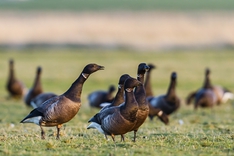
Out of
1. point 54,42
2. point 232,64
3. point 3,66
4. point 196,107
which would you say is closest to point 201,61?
point 232,64

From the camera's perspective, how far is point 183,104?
24.0 metres

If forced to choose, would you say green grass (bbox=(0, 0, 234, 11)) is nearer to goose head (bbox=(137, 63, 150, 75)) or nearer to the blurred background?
the blurred background

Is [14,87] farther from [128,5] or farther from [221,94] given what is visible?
[128,5]

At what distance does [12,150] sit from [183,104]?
15671mm

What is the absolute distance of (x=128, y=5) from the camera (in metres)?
111

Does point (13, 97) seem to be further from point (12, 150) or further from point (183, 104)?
point (12, 150)

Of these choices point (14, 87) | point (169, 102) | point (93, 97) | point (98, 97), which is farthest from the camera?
point (14, 87)

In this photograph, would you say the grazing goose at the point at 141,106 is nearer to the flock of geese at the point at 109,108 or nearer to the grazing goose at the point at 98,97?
the flock of geese at the point at 109,108

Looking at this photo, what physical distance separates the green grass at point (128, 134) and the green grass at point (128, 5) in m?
59.0

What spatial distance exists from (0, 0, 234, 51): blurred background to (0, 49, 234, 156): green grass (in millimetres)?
28754

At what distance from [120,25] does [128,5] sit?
23328 mm

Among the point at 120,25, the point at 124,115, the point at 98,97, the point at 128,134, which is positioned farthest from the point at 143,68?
the point at 120,25

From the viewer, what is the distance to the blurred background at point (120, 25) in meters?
74.4

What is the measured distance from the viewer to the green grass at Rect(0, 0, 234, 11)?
103m
